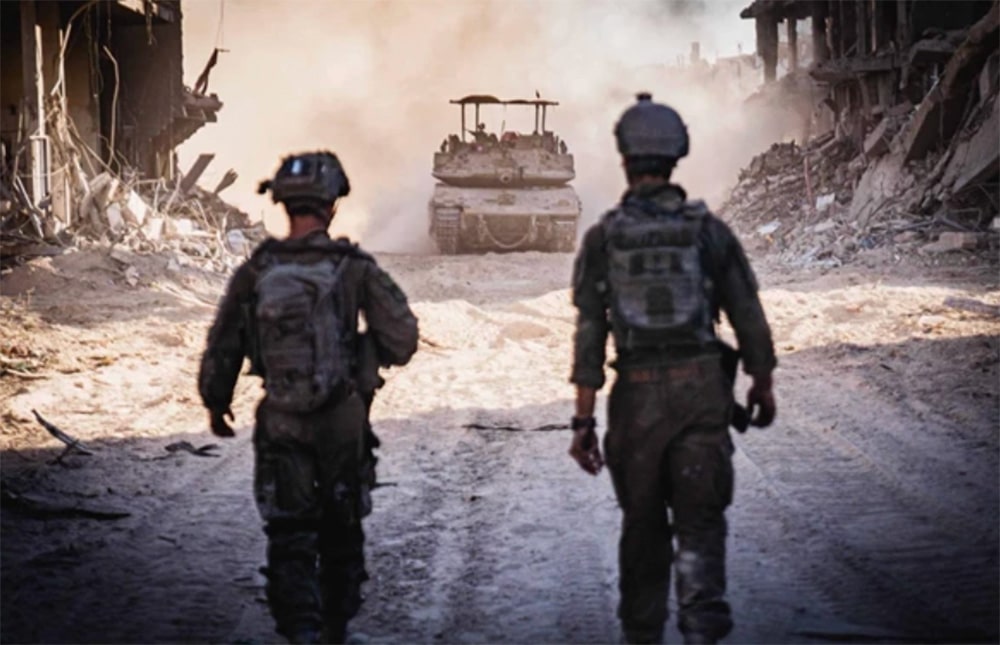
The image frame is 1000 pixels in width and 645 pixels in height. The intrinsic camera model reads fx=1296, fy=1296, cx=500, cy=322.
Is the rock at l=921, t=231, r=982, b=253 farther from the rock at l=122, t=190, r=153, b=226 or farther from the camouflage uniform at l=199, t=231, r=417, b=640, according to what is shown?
the camouflage uniform at l=199, t=231, r=417, b=640

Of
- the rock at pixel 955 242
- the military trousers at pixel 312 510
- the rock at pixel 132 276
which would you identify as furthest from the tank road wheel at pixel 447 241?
the military trousers at pixel 312 510

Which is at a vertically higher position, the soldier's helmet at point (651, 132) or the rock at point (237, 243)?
the rock at point (237, 243)

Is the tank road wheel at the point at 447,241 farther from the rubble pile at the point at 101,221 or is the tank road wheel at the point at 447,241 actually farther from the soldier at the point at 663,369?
the soldier at the point at 663,369

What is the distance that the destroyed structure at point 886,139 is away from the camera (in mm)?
16547

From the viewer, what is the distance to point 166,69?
20.5m

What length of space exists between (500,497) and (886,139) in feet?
53.0

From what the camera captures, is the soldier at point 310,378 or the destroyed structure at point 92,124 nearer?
the soldier at point 310,378

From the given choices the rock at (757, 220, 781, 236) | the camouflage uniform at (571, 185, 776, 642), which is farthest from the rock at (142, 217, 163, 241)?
the camouflage uniform at (571, 185, 776, 642)

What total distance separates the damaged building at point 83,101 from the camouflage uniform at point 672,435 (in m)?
11.5

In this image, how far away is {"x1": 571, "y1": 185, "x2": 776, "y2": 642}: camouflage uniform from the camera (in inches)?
145

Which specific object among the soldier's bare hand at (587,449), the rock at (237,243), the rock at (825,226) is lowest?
the soldier's bare hand at (587,449)

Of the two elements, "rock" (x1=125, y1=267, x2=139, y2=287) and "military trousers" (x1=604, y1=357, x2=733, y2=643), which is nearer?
"military trousers" (x1=604, y1=357, x2=733, y2=643)

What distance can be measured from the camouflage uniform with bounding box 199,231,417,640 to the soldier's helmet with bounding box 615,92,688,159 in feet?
2.86

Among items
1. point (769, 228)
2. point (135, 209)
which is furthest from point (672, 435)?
point (769, 228)
